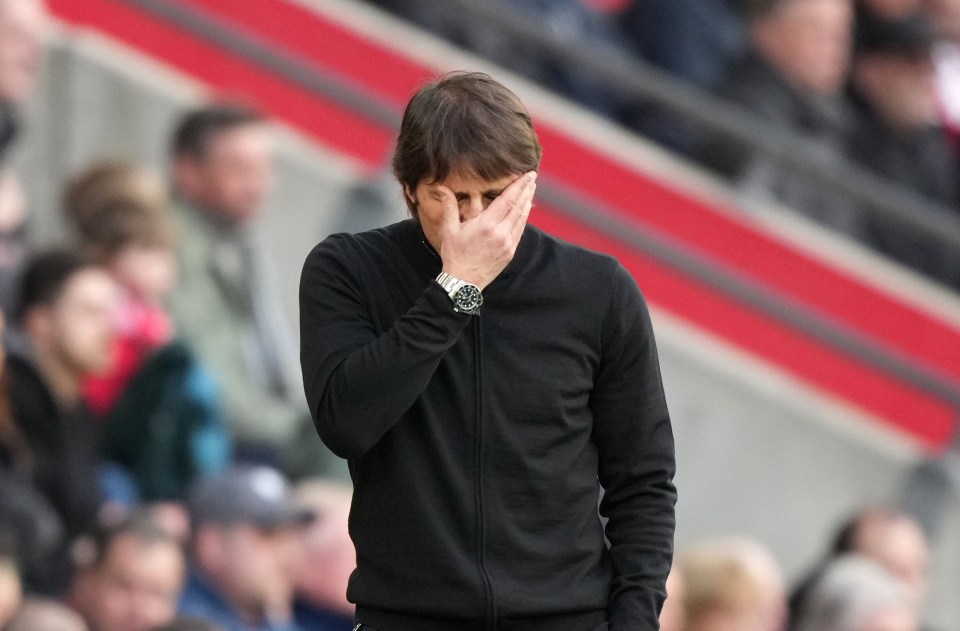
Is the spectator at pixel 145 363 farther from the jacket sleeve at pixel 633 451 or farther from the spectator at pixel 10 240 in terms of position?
the jacket sleeve at pixel 633 451

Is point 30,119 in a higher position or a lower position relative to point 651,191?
lower

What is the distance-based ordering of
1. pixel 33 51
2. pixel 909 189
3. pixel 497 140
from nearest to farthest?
pixel 497 140
pixel 33 51
pixel 909 189

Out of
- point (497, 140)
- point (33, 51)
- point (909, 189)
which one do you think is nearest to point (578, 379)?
point (497, 140)

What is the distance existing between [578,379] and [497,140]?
13.3 inches

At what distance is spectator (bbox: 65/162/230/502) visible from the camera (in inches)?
190

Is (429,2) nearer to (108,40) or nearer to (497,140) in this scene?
(108,40)

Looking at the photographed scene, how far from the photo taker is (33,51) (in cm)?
536

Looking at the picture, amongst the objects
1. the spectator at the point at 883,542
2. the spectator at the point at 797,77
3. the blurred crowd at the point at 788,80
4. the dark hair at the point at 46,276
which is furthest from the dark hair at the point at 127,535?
the spectator at the point at 797,77

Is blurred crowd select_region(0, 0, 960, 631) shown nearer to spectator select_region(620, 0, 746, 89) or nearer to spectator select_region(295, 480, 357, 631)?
spectator select_region(295, 480, 357, 631)

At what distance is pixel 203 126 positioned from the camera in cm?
531

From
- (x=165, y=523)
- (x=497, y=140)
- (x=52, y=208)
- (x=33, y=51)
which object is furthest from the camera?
(x=52, y=208)

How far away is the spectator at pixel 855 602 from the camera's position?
5.16m

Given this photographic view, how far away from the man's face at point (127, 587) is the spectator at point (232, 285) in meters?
0.94

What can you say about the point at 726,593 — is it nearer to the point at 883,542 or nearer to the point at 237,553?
the point at 883,542
